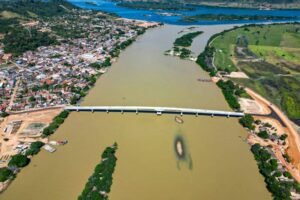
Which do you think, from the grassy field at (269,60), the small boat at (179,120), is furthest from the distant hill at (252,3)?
the small boat at (179,120)

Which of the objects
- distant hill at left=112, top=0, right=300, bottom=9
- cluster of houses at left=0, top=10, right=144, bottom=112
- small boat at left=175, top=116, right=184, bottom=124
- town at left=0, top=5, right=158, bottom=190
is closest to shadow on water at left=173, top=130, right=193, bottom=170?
small boat at left=175, top=116, right=184, bottom=124

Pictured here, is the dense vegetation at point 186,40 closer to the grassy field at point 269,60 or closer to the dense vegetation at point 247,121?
the grassy field at point 269,60

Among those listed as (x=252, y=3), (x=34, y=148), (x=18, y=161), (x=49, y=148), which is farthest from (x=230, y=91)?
(x=252, y=3)

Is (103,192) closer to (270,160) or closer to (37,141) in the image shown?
(37,141)

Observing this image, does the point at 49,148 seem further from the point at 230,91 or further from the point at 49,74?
the point at 230,91

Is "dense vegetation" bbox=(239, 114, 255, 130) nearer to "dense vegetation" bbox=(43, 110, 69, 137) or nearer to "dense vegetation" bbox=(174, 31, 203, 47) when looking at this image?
"dense vegetation" bbox=(43, 110, 69, 137)

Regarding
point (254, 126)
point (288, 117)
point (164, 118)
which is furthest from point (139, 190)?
point (288, 117)
